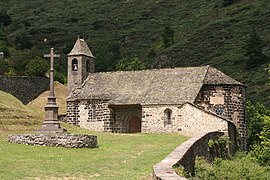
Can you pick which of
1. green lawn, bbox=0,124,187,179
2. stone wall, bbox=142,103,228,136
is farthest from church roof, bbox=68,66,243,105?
green lawn, bbox=0,124,187,179

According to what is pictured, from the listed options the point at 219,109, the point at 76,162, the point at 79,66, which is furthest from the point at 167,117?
the point at 76,162

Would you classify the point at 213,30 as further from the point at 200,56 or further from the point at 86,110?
the point at 86,110

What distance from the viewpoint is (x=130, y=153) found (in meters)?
22.1

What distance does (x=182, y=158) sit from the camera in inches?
608

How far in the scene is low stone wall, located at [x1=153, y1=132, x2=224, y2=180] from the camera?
38.2 ft

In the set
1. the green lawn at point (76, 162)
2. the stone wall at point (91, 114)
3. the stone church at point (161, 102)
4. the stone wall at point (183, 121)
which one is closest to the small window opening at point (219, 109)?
the stone church at point (161, 102)

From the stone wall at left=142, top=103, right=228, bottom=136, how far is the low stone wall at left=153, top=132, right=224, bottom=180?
574cm

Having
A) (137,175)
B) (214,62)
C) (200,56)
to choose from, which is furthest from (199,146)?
(200,56)

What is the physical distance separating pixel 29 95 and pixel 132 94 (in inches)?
617

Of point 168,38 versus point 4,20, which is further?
point 4,20

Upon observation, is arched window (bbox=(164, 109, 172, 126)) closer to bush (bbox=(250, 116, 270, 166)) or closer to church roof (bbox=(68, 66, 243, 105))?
church roof (bbox=(68, 66, 243, 105))

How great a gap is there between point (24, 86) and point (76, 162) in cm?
3472

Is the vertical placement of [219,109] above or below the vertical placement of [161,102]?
below

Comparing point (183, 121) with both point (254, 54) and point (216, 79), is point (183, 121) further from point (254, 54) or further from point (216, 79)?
point (254, 54)
